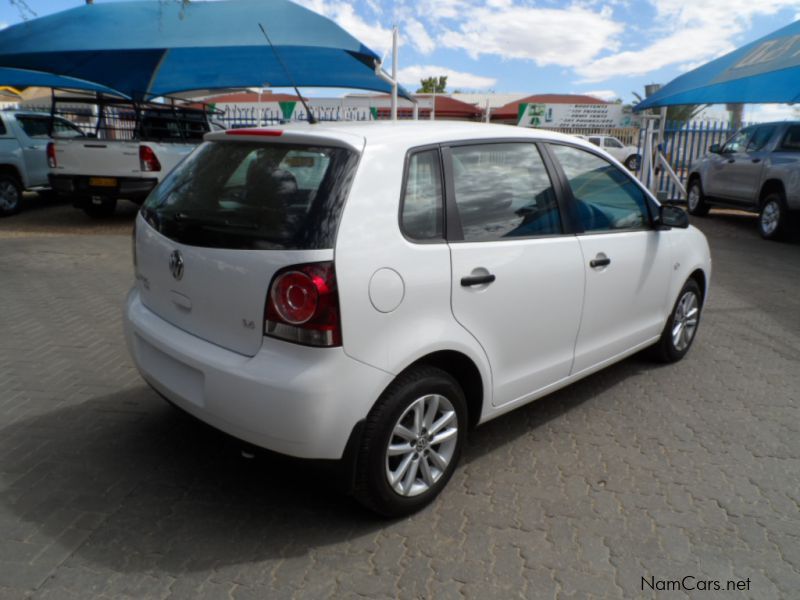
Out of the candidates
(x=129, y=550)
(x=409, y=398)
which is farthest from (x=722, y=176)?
(x=129, y=550)

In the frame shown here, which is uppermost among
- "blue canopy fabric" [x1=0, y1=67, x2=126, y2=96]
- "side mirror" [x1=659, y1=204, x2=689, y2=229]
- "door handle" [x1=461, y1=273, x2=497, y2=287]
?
"blue canopy fabric" [x1=0, y1=67, x2=126, y2=96]

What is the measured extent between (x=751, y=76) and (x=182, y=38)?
398 inches

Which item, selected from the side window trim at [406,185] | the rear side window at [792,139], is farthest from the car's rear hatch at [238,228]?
the rear side window at [792,139]

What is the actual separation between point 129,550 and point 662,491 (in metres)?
2.47

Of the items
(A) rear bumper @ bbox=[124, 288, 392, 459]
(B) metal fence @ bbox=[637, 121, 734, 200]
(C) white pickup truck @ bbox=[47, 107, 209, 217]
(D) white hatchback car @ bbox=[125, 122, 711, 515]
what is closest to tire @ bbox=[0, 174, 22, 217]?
(C) white pickup truck @ bbox=[47, 107, 209, 217]

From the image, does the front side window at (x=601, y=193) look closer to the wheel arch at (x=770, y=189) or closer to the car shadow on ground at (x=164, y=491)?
the car shadow on ground at (x=164, y=491)

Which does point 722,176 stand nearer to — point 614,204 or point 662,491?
point 614,204

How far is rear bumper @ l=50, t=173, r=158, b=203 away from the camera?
10.5 m

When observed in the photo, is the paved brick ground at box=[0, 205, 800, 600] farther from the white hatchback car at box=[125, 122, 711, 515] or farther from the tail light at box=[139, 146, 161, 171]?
the tail light at box=[139, 146, 161, 171]

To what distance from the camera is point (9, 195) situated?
12.1 metres

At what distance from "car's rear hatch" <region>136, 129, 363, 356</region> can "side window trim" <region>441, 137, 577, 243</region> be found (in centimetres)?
51

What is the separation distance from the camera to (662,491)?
330 cm

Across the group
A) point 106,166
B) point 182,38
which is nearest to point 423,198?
point 106,166

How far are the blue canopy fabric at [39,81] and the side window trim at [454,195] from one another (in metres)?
15.7
